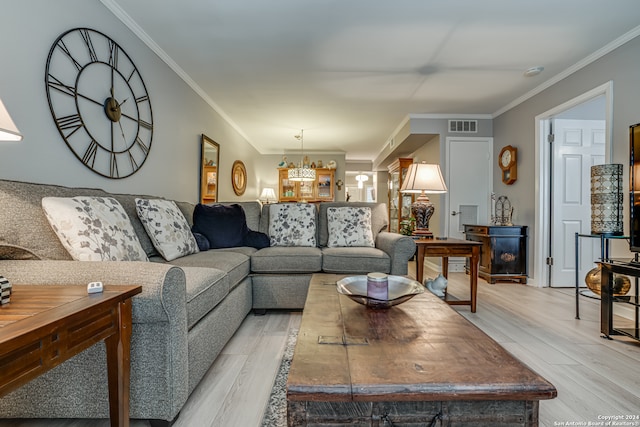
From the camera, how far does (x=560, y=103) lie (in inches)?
136

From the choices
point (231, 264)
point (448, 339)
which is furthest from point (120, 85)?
point (448, 339)

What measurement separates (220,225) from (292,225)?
0.73m

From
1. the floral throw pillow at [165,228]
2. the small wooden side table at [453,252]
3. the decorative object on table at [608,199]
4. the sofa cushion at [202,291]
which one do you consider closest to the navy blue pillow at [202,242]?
the floral throw pillow at [165,228]

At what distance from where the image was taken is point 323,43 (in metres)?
2.82

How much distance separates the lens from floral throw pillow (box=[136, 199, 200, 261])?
208 cm

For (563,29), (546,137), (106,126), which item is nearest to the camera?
(106,126)

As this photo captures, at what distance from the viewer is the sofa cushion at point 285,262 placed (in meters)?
2.62

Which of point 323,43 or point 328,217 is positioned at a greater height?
point 323,43

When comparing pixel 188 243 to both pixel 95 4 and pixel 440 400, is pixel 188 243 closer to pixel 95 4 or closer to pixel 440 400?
pixel 95 4

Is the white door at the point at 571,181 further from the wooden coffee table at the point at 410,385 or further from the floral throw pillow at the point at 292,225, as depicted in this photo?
the wooden coffee table at the point at 410,385

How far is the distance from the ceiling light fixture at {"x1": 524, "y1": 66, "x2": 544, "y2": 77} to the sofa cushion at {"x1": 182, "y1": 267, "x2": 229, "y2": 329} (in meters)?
3.61

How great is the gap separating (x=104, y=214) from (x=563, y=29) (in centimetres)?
356

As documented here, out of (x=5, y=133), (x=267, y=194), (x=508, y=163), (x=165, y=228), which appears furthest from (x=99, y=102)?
(x=267, y=194)

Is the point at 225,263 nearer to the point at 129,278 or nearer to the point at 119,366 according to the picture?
the point at 129,278
